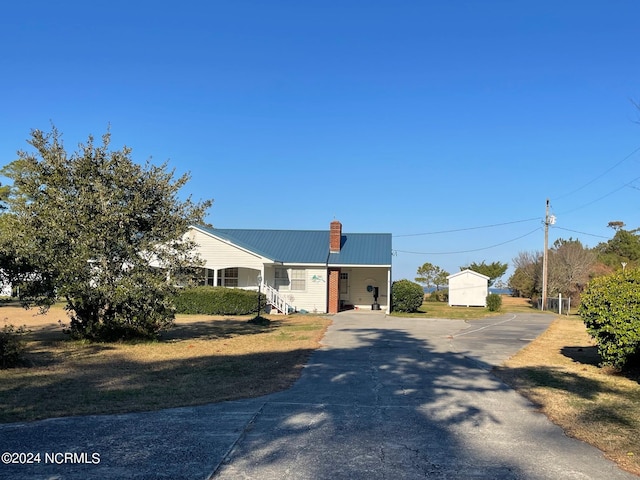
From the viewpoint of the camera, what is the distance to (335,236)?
3091 centimetres

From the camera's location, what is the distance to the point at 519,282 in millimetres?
54750

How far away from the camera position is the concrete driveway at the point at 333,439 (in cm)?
461

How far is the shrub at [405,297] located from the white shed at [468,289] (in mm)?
12892

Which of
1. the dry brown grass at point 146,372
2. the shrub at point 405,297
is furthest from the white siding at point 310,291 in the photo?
the dry brown grass at point 146,372

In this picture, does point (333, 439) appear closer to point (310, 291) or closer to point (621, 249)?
point (310, 291)

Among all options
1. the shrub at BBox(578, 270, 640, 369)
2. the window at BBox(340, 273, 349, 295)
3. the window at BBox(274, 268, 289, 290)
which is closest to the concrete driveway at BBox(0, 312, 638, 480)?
the shrub at BBox(578, 270, 640, 369)

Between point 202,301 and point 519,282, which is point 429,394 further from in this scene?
point 519,282

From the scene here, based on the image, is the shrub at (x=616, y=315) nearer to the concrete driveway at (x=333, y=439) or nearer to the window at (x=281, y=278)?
the concrete driveway at (x=333, y=439)

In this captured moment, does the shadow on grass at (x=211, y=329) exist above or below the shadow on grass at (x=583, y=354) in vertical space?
below

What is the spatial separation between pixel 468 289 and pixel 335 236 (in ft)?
52.1

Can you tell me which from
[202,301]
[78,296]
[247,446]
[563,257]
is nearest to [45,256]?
[78,296]

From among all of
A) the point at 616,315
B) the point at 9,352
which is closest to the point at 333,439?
the point at 616,315

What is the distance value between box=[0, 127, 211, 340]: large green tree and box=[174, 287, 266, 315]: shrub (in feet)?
39.4

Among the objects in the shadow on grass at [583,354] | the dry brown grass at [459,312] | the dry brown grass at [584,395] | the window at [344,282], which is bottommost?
the dry brown grass at [459,312]
